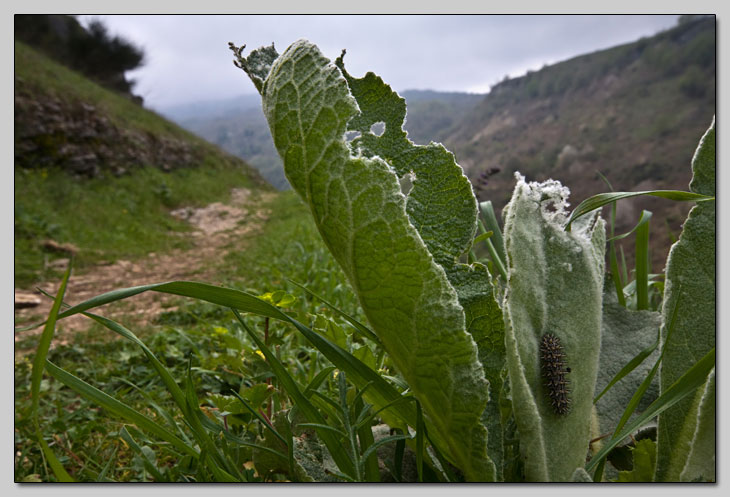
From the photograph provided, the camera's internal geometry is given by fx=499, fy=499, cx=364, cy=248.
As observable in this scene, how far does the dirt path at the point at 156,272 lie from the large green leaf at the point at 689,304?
94.5 inches

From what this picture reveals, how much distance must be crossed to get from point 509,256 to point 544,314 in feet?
0.30

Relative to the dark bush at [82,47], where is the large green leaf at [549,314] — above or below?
below

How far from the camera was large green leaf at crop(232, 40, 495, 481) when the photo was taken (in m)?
0.49

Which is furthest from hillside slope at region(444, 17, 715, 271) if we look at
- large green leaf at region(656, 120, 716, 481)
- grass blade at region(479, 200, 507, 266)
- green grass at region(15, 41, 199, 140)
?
green grass at region(15, 41, 199, 140)

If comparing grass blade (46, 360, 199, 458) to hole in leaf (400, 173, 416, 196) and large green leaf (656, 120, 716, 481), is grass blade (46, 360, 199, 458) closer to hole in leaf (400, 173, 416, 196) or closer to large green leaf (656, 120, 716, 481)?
hole in leaf (400, 173, 416, 196)

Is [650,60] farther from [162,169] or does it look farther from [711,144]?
[162,169]

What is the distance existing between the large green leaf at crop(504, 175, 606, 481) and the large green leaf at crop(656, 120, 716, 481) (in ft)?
0.30

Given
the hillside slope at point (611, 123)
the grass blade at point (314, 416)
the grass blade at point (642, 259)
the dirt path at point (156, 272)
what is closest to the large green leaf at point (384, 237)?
the grass blade at point (314, 416)

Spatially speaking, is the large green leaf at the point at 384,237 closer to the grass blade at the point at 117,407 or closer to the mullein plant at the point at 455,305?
the mullein plant at the point at 455,305

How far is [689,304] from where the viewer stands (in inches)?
23.7

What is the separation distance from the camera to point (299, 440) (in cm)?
62

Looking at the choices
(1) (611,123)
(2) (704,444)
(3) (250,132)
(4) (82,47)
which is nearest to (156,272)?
(3) (250,132)

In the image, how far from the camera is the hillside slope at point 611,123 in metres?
1.76

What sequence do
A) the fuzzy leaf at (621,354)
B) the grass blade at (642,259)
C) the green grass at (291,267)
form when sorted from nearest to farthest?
the fuzzy leaf at (621,354) → the grass blade at (642,259) → the green grass at (291,267)
